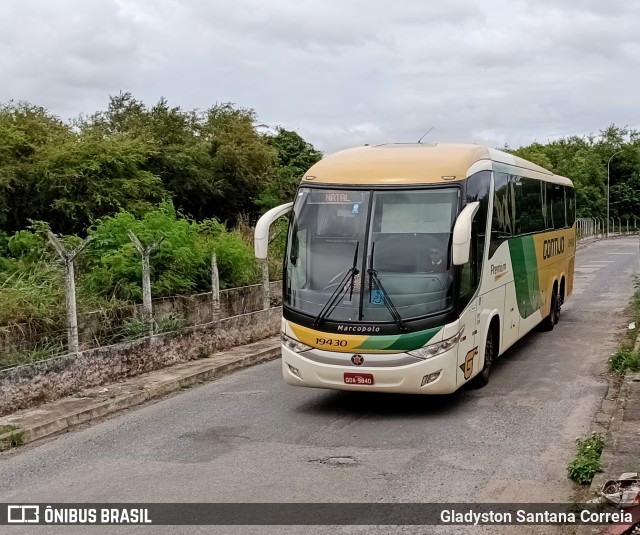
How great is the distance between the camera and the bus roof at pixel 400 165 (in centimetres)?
910

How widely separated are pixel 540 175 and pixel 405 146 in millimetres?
5100

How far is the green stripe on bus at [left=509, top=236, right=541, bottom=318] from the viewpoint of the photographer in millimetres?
11984

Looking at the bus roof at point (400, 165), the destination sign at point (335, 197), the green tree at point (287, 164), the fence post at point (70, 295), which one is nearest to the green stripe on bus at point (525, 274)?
the bus roof at point (400, 165)

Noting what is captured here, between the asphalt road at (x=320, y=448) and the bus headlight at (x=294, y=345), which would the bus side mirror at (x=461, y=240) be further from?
the bus headlight at (x=294, y=345)

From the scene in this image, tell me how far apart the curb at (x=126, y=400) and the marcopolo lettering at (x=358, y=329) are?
320cm

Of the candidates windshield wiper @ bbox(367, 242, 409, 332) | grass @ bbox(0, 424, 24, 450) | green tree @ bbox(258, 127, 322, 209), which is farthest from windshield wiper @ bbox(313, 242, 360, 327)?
green tree @ bbox(258, 127, 322, 209)

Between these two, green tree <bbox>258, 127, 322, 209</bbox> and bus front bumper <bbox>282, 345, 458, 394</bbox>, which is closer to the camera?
bus front bumper <bbox>282, 345, 458, 394</bbox>

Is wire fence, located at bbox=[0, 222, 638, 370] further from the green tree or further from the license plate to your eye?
the green tree

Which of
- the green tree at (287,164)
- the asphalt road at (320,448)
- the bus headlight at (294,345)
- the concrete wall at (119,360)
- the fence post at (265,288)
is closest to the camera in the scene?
the asphalt road at (320,448)

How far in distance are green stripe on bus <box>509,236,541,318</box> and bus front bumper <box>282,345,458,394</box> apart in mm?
3586

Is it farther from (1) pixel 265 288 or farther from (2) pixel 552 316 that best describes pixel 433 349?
(2) pixel 552 316

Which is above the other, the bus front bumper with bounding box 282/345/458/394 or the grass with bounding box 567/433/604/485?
the bus front bumper with bounding box 282/345/458/394

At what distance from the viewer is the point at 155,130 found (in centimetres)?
2562

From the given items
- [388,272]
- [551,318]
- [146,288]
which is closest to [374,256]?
[388,272]
